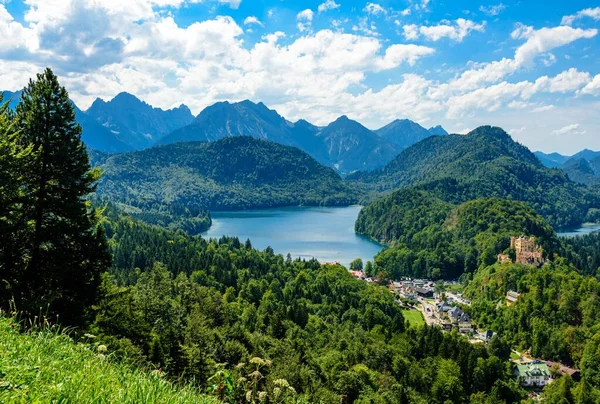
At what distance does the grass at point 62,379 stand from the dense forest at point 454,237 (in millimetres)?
80357

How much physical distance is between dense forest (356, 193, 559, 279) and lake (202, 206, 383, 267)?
8.80 m

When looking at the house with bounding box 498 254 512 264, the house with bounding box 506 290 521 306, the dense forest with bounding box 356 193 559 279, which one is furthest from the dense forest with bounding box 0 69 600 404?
the house with bounding box 498 254 512 264

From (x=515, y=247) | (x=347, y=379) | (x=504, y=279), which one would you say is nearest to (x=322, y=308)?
(x=347, y=379)

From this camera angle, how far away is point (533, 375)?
138ft

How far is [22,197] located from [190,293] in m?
22.2

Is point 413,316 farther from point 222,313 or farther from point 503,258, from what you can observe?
point 222,313

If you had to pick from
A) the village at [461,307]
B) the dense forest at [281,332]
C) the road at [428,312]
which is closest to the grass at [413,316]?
the village at [461,307]

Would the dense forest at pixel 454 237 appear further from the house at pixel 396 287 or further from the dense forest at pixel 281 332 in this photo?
the dense forest at pixel 281 332

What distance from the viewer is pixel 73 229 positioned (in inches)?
544

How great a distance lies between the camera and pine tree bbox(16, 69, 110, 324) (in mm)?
13258

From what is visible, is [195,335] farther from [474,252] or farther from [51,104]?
[474,252]

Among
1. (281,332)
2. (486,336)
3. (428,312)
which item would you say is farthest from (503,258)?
(281,332)

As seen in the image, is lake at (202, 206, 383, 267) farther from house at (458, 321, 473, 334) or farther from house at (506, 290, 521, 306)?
house at (458, 321, 473, 334)

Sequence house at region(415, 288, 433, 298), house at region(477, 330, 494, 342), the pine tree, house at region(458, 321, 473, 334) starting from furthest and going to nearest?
house at region(415, 288, 433, 298) < house at region(458, 321, 473, 334) < house at region(477, 330, 494, 342) < the pine tree
